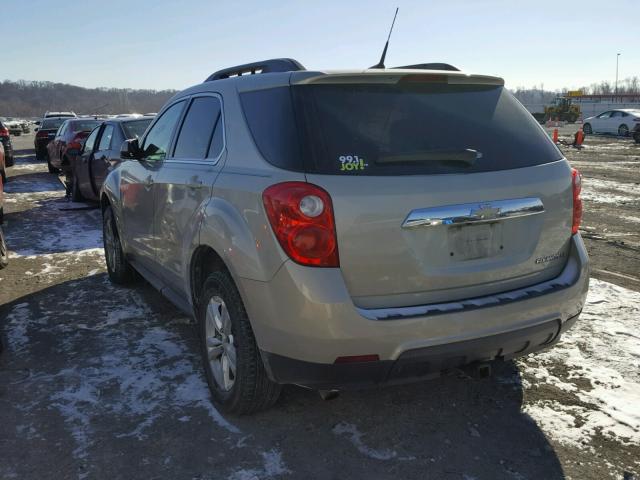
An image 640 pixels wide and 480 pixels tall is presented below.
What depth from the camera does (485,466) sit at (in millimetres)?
2807

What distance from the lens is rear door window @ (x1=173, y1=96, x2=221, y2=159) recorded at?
11.9ft

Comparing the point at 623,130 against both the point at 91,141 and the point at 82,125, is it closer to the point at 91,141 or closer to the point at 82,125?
the point at 82,125

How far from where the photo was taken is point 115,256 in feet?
19.3

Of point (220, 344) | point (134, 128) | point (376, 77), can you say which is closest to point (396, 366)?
point (220, 344)

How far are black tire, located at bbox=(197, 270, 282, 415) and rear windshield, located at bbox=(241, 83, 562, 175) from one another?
76 cm

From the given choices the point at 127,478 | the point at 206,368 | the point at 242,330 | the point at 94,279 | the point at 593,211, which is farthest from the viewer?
the point at 593,211

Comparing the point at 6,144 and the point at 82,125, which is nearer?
the point at 82,125

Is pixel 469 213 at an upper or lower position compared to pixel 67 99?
lower

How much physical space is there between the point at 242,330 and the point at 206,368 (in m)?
0.68

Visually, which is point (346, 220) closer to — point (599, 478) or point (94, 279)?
point (599, 478)

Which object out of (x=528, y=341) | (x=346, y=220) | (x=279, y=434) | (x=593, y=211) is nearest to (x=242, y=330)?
(x=279, y=434)

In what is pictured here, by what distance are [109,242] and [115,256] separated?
231 millimetres

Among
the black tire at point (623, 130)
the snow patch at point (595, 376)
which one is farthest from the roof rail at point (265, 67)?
the black tire at point (623, 130)

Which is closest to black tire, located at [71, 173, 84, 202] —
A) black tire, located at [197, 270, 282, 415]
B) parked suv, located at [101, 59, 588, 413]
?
parked suv, located at [101, 59, 588, 413]
